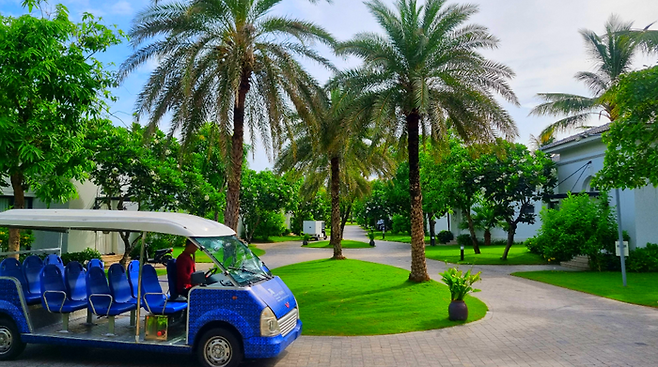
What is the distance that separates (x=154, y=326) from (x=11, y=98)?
642 centimetres

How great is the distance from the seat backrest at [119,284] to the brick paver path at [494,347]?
3.08 feet

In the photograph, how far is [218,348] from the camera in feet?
21.5

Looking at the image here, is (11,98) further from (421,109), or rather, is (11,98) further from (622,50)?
(622,50)

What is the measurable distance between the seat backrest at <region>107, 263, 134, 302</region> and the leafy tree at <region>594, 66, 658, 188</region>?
11.7m

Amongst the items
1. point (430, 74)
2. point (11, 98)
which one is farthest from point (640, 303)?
point (11, 98)

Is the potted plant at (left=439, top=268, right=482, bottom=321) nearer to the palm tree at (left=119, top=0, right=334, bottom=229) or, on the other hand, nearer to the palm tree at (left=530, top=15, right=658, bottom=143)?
the palm tree at (left=119, top=0, right=334, bottom=229)

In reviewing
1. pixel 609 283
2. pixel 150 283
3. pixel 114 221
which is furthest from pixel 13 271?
pixel 609 283

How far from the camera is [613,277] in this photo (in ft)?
56.9

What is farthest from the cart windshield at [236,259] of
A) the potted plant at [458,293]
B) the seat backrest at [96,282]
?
the potted plant at [458,293]

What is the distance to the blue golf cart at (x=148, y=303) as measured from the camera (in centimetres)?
655

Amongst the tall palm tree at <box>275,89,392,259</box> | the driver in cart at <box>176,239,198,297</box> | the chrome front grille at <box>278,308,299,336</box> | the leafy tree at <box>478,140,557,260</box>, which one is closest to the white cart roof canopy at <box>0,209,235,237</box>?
the driver in cart at <box>176,239,198,297</box>

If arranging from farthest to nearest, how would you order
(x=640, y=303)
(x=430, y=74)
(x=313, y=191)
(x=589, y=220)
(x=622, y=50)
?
(x=313, y=191) → (x=622, y=50) → (x=589, y=220) → (x=430, y=74) → (x=640, y=303)

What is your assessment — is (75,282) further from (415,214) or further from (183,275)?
(415,214)

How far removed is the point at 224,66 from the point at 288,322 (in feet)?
27.8
